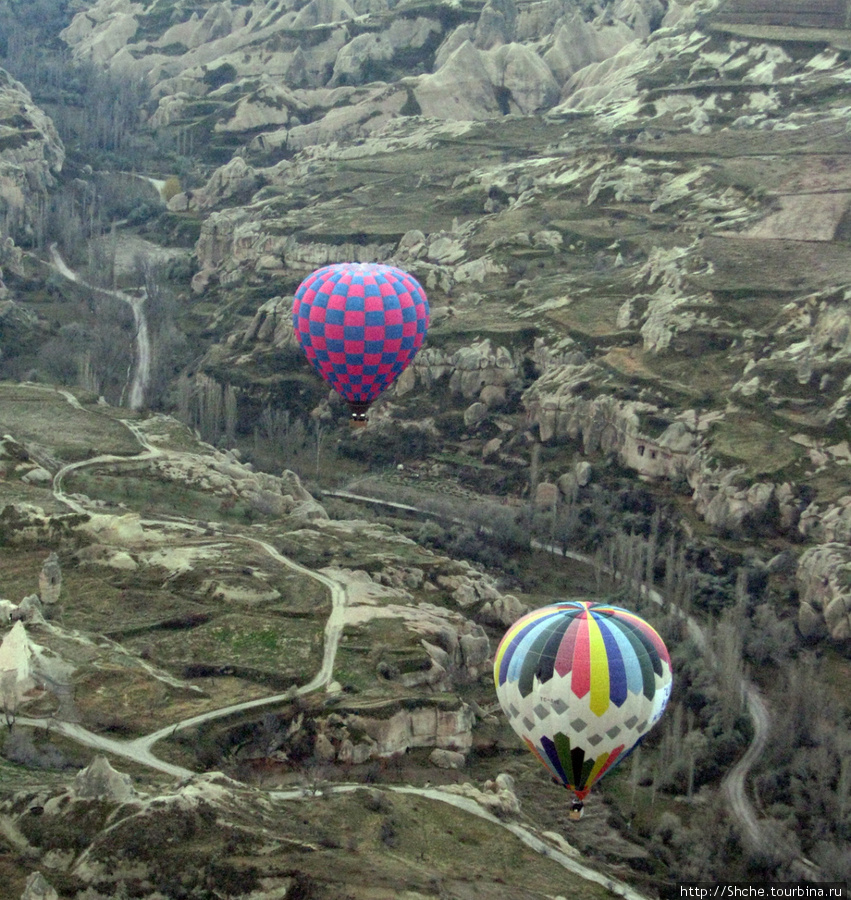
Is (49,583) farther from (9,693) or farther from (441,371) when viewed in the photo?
(441,371)

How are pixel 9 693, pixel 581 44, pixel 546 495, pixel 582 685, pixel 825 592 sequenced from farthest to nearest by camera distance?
1. pixel 581 44
2. pixel 546 495
3. pixel 825 592
4. pixel 9 693
5. pixel 582 685

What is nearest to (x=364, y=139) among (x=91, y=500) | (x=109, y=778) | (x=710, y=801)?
(x=91, y=500)

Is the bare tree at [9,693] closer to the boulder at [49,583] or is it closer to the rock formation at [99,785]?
the rock formation at [99,785]

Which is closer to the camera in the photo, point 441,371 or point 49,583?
point 49,583

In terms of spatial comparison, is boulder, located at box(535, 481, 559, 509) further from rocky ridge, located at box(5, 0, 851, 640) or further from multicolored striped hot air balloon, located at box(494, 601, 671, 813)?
multicolored striped hot air balloon, located at box(494, 601, 671, 813)

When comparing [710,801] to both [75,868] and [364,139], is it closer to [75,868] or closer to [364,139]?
[75,868]

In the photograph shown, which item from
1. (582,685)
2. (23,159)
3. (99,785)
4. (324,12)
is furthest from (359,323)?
(324,12)

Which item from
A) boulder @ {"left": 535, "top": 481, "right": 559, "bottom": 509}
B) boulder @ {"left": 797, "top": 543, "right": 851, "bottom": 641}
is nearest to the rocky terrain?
boulder @ {"left": 797, "top": 543, "right": 851, "bottom": 641}
